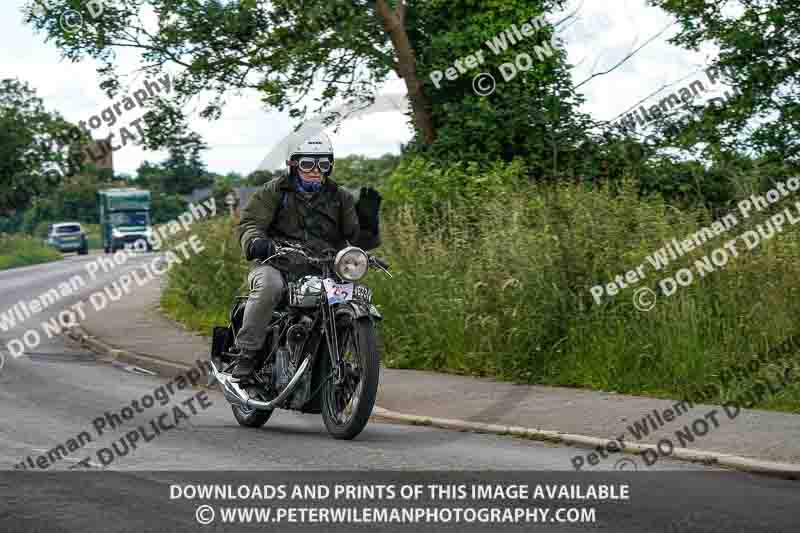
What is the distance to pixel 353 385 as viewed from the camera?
917 cm

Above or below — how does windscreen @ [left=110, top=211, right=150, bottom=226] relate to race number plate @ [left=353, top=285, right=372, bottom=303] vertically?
above

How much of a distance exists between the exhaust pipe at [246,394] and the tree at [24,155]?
58.8 meters

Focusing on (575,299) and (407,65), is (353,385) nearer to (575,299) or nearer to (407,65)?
(575,299)

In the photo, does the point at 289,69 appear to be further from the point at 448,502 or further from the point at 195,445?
the point at 448,502
